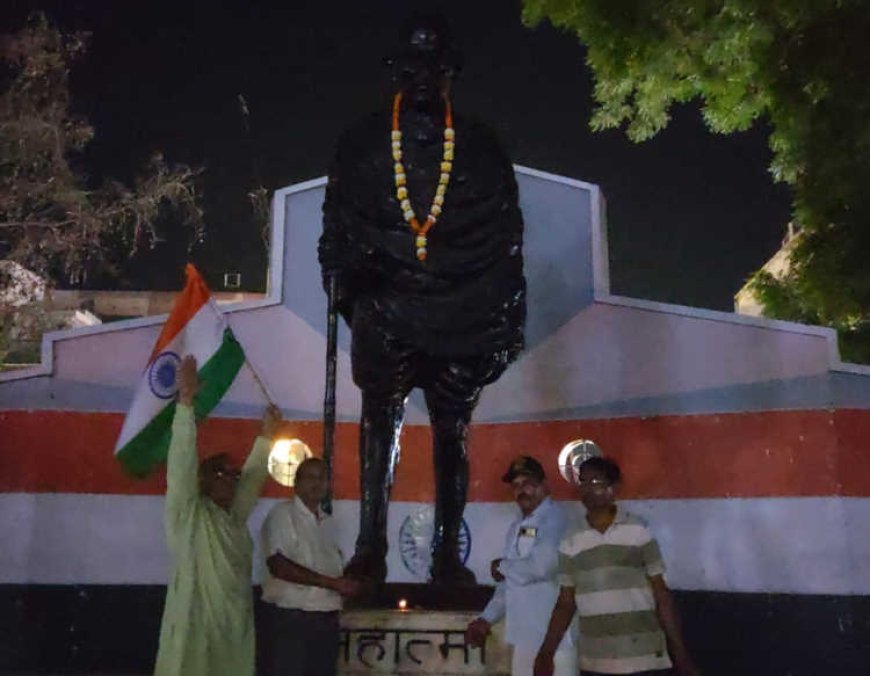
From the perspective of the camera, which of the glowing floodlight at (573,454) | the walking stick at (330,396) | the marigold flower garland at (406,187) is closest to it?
the walking stick at (330,396)

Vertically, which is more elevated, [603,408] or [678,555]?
[603,408]

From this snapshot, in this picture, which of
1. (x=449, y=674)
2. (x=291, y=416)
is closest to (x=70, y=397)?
(x=291, y=416)

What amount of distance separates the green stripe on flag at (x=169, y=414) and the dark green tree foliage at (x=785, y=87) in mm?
4653

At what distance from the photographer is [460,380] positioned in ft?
13.0

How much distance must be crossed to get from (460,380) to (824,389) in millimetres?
3261

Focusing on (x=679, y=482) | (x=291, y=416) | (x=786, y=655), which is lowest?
(x=786, y=655)

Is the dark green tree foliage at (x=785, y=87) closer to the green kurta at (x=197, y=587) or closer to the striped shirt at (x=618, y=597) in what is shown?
the striped shirt at (x=618, y=597)

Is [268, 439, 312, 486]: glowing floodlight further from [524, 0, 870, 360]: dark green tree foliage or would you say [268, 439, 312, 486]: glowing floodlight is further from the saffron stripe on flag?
[524, 0, 870, 360]: dark green tree foliage

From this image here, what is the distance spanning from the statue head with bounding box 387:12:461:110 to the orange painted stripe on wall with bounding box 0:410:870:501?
3.06 metres

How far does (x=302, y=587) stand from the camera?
10.9ft

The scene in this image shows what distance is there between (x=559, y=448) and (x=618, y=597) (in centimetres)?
339

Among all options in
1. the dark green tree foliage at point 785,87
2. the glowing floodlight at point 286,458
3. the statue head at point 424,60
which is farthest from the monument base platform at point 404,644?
the dark green tree foliage at point 785,87

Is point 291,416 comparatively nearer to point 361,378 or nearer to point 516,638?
point 361,378

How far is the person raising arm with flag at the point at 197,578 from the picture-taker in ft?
10.9
